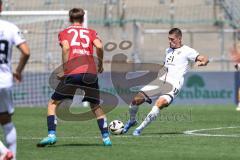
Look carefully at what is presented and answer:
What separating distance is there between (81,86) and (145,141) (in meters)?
1.80

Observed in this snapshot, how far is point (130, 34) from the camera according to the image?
117 feet

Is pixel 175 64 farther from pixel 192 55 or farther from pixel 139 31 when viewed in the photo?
pixel 139 31

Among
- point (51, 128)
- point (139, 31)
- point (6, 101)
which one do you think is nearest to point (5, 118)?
point (6, 101)

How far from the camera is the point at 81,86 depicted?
13531mm

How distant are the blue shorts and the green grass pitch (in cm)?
87

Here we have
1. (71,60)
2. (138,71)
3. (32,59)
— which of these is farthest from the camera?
(32,59)

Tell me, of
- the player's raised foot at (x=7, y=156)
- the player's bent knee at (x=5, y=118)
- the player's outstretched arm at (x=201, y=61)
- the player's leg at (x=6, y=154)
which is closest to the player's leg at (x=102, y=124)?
the player's outstretched arm at (x=201, y=61)

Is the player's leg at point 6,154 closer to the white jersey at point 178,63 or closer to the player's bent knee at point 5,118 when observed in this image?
the player's bent knee at point 5,118

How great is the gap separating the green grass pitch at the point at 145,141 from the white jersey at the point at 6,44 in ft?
6.13

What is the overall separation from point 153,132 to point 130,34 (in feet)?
63.5

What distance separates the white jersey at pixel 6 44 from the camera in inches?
405

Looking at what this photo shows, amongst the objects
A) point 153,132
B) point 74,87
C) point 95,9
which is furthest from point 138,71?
point 74,87

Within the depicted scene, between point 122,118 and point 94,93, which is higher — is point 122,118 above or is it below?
below

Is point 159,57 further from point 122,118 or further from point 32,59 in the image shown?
point 122,118
